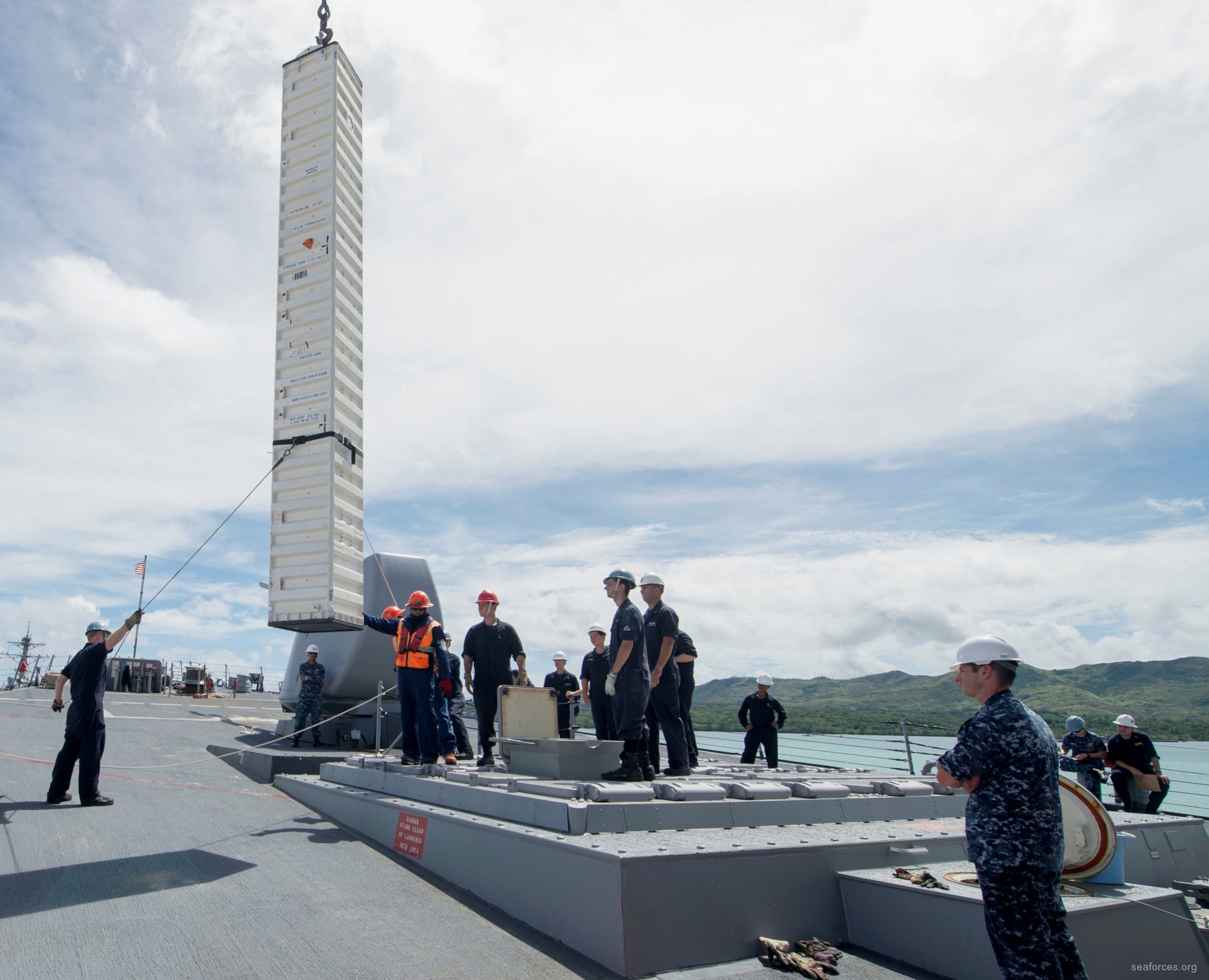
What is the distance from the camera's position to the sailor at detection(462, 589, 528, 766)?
26.2 feet

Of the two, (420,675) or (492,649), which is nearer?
(420,675)

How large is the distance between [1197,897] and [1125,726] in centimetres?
556

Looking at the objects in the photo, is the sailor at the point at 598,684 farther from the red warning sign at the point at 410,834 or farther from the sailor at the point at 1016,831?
the sailor at the point at 1016,831

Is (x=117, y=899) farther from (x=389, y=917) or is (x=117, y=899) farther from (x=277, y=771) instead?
(x=277, y=771)

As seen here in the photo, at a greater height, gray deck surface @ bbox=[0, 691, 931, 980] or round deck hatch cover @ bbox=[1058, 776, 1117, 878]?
round deck hatch cover @ bbox=[1058, 776, 1117, 878]

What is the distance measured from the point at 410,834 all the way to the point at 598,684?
4697 millimetres

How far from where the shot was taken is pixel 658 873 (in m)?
3.37

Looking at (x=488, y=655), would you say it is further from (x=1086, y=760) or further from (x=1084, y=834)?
(x=1086, y=760)

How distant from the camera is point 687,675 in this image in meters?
8.57

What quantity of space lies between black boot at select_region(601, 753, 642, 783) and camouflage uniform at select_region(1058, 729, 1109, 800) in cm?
711

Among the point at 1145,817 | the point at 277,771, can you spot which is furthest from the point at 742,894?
the point at 277,771

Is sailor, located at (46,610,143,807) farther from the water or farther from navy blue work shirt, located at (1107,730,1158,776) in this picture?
navy blue work shirt, located at (1107,730,1158,776)

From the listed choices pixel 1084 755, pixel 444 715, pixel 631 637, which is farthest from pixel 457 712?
pixel 1084 755

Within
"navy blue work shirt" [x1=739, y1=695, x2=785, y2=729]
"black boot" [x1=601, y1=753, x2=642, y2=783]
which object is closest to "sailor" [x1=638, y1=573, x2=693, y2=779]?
"black boot" [x1=601, y1=753, x2=642, y2=783]
